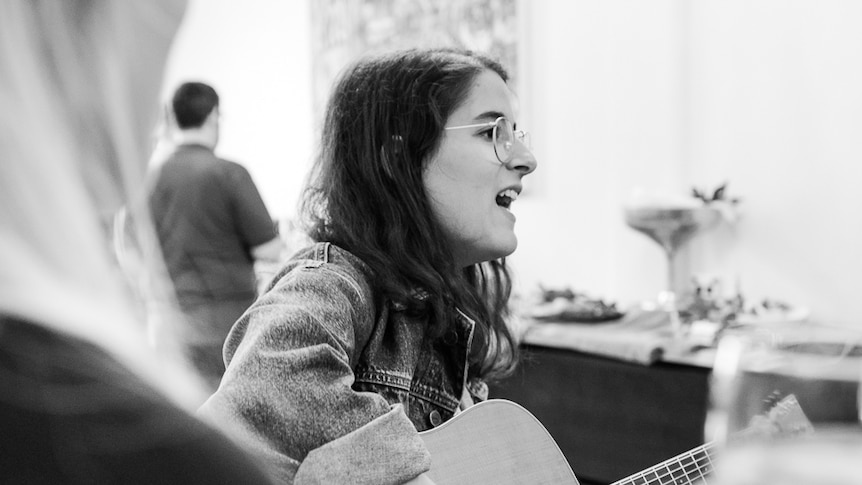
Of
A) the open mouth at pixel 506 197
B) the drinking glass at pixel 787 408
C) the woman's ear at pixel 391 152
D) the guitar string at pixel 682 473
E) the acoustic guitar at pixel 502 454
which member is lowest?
the guitar string at pixel 682 473

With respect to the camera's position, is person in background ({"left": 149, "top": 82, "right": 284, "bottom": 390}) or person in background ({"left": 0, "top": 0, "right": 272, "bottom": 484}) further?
person in background ({"left": 149, "top": 82, "right": 284, "bottom": 390})

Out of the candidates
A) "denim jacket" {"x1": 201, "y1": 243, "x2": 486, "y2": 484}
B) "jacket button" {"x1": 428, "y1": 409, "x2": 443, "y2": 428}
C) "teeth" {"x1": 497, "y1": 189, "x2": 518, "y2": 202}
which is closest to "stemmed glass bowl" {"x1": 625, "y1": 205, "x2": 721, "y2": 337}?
"teeth" {"x1": 497, "y1": 189, "x2": 518, "y2": 202}

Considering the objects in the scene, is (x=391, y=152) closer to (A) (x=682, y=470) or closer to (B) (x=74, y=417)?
(A) (x=682, y=470)

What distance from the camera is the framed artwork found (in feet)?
13.9

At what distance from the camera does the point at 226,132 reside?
641 centimetres

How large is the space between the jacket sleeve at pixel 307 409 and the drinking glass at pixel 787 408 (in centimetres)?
58

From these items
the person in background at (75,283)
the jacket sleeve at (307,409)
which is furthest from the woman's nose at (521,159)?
the person in background at (75,283)

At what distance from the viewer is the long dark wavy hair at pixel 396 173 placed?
1281mm

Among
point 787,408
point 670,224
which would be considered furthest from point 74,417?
point 670,224

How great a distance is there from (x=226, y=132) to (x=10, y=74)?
6.24 metres

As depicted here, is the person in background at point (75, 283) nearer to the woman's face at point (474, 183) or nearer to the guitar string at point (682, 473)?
the woman's face at point (474, 183)

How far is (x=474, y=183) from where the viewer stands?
137 cm

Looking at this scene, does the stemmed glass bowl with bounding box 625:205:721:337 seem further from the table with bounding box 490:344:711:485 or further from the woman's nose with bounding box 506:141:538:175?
the woman's nose with bounding box 506:141:538:175

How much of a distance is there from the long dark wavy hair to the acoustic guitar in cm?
14
